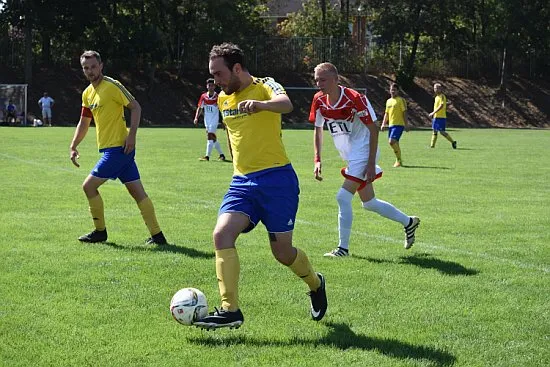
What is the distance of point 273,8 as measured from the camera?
7600 centimetres

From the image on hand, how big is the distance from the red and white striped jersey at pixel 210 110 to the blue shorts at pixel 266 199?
16.6 m

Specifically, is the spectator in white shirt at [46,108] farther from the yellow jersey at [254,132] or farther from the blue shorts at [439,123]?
the yellow jersey at [254,132]

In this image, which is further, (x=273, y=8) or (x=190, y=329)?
(x=273, y=8)

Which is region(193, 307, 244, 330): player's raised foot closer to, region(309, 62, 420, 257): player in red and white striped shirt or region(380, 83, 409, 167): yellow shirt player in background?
region(309, 62, 420, 257): player in red and white striped shirt

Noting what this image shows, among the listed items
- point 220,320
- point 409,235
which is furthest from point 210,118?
point 220,320

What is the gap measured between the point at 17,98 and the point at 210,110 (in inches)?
1009

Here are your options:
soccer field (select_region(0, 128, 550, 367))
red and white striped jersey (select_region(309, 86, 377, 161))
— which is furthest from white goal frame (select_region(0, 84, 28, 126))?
red and white striped jersey (select_region(309, 86, 377, 161))

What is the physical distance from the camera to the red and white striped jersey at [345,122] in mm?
8758

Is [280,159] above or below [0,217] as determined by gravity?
above

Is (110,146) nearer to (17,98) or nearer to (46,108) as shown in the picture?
(46,108)

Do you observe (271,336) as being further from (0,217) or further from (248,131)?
(0,217)

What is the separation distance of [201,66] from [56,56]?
9052 millimetres

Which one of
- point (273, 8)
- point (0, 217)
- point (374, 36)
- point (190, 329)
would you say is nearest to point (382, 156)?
point (0, 217)

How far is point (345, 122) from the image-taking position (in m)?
8.95
